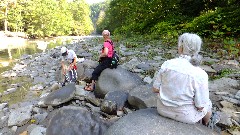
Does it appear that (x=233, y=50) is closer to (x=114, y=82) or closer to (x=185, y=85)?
(x=114, y=82)

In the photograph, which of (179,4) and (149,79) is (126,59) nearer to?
(149,79)

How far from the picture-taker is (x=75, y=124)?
4469 mm

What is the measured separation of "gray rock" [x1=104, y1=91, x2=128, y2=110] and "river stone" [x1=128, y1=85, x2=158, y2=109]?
19 cm

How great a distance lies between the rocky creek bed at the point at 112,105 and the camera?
12.3 ft

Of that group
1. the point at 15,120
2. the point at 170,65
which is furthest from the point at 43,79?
the point at 170,65

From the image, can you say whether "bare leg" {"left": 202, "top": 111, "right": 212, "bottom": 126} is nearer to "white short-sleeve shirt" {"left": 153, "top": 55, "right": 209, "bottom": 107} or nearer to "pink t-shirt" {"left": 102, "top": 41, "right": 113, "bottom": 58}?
"white short-sleeve shirt" {"left": 153, "top": 55, "right": 209, "bottom": 107}

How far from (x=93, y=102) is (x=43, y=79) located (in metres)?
5.43

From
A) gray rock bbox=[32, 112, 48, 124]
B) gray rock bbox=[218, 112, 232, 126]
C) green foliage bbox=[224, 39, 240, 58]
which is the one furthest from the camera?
green foliage bbox=[224, 39, 240, 58]

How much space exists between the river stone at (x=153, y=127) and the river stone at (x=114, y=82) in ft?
9.75

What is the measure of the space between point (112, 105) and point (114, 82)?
1224mm

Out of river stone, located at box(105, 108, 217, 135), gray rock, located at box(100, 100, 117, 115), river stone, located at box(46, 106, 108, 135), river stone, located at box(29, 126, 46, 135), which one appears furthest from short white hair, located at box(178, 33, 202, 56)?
river stone, located at box(29, 126, 46, 135)

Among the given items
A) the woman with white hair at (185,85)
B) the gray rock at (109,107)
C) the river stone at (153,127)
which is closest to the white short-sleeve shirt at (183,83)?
the woman with white hair at (185,85)

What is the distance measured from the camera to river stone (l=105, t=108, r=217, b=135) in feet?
11.4

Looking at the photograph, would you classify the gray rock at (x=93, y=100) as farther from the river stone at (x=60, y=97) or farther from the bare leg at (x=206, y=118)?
the bare leg at (x=206, y=118)
